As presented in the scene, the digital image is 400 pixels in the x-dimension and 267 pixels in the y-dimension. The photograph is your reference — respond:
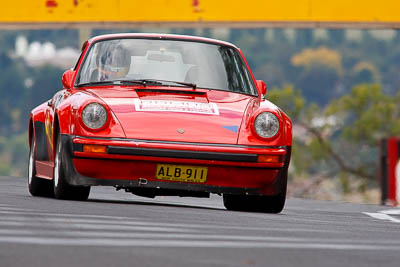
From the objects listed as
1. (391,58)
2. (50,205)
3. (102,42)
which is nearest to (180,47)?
(102,42)

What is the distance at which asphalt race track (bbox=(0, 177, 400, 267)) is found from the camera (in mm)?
5469

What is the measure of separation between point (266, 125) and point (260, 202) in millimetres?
815

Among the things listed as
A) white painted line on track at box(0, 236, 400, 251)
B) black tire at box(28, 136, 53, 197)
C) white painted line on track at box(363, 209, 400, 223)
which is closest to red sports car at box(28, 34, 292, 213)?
black tire at box(28, 136, 53, 197)

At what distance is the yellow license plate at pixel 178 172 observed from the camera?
879 cm

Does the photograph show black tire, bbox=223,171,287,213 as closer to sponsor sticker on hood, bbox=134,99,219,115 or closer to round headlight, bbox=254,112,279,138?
round headlight, bbox=254,112,279,138

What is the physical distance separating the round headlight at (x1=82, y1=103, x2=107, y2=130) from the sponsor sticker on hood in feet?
0.90

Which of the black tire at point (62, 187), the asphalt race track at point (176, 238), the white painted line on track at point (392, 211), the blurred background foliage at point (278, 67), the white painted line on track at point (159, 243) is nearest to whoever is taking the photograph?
the asphalt race track at point (176, 238)

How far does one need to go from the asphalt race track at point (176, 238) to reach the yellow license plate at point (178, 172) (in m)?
0.24

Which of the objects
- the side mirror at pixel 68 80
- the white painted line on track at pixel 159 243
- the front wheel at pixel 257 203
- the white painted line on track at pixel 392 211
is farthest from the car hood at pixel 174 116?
the white painted line on track at pixel 159 243

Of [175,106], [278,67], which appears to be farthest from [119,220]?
[278,67]

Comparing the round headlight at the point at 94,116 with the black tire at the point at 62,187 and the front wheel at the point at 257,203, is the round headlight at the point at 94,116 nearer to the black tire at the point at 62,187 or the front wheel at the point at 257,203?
the black tire at the point at 62,187

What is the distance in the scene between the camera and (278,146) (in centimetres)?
904

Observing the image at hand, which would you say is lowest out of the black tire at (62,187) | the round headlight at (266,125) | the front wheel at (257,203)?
the front wheel at (257,203)
